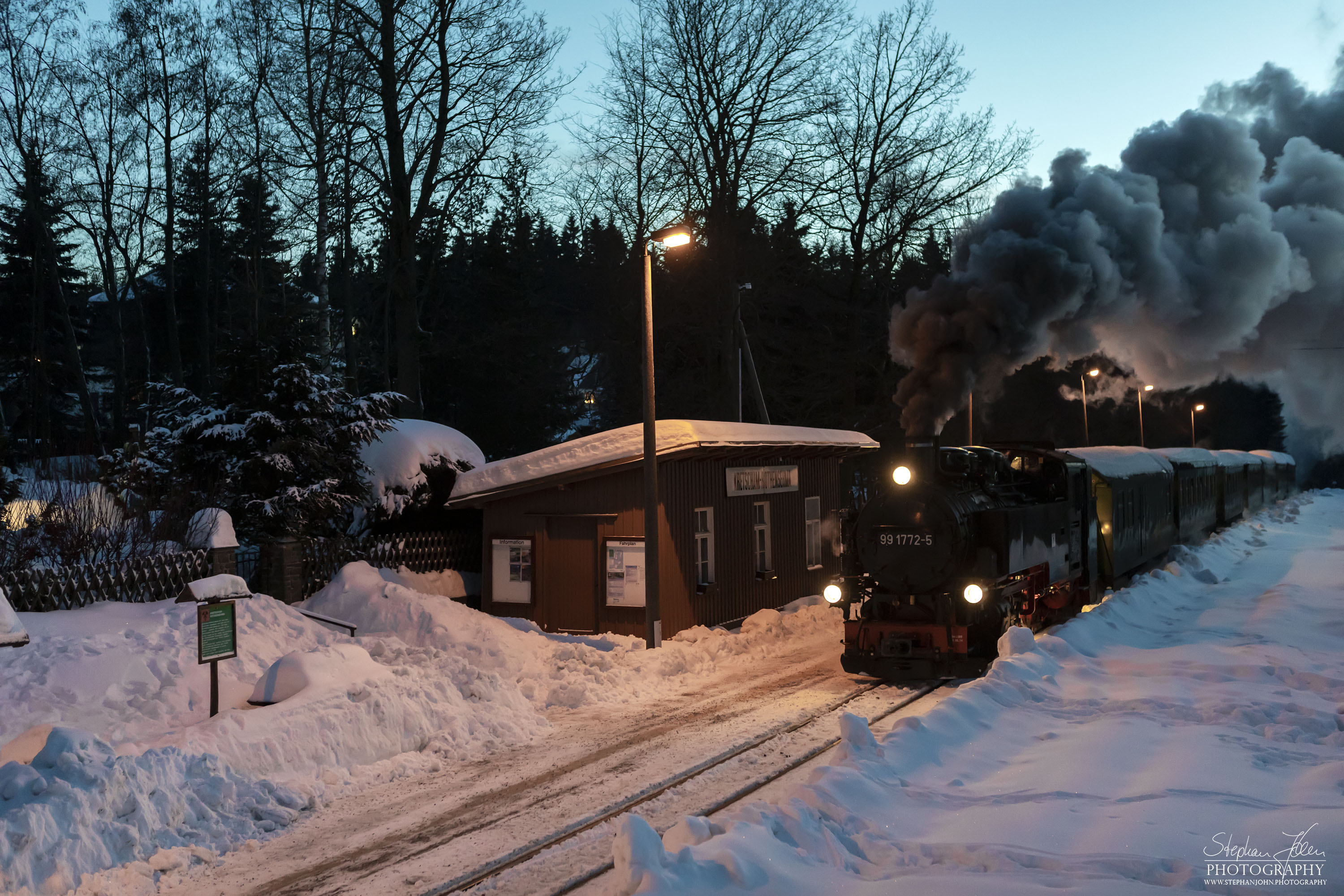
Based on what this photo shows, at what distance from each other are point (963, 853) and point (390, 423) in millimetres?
15712

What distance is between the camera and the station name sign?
18.0 m

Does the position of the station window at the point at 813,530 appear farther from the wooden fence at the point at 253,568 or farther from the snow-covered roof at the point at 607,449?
the wooden fence at the point at 253,568

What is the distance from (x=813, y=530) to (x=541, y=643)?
8.52m

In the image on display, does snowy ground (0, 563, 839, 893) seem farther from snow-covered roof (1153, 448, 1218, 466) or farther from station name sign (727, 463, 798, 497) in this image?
snow-covered roof (1153, 448, 1218, 466)

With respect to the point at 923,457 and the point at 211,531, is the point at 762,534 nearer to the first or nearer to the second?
the point at 923,457

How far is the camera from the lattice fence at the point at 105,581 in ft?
38.3

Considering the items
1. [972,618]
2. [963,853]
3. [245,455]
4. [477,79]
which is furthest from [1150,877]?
[477,79]

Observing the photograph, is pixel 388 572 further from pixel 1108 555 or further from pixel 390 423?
pixel 1108 555

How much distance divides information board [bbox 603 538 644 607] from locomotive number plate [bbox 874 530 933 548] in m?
4.79

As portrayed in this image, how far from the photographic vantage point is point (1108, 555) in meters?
19.0

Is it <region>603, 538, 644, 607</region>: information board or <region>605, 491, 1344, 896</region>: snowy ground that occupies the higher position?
<region>603, 538, 644, 607</region>: information board

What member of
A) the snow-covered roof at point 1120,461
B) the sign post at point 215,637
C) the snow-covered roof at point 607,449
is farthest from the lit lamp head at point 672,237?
the snow-covered roof at point 1120,461

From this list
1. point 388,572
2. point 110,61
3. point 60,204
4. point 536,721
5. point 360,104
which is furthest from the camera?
point 60,204

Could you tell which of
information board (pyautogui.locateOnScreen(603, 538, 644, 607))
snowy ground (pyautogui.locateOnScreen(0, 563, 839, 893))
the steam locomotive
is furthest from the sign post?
information board (pyautogui.locateOnScreen(603, 538, 644, 607))
